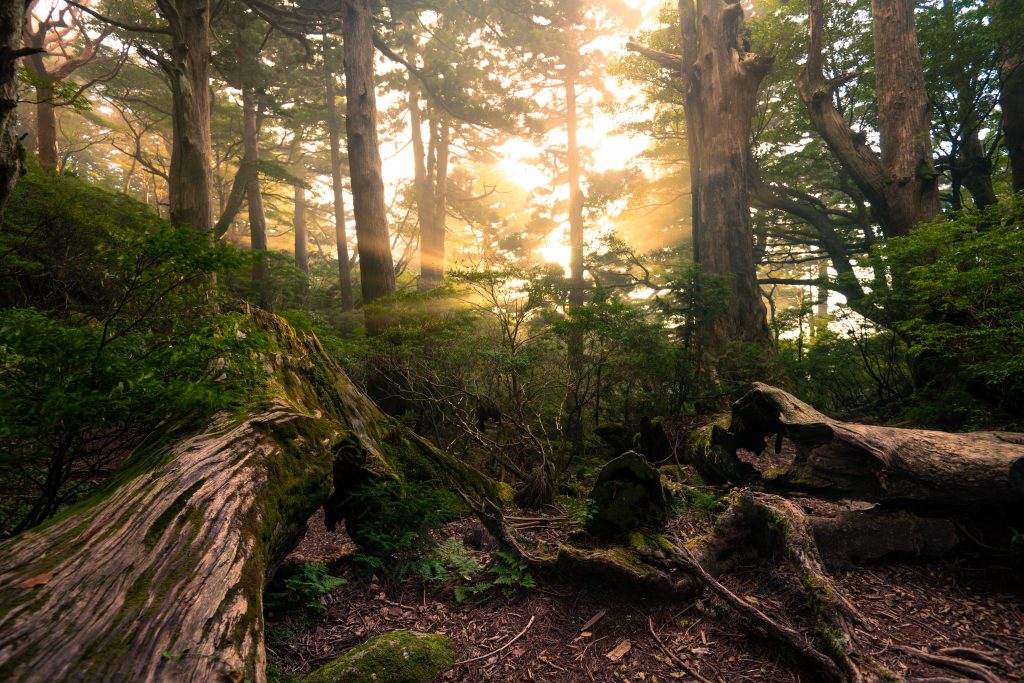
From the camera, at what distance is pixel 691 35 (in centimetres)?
1167

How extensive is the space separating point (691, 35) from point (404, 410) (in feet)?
37.3

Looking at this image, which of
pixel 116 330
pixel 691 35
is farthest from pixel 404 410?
pixel 691 35

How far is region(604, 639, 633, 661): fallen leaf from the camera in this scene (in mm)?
2621

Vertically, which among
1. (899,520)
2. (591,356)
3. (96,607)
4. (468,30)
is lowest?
(899,520)

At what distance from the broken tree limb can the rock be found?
49.0 inches

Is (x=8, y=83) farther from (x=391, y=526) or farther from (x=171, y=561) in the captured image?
(x=391, y=526)

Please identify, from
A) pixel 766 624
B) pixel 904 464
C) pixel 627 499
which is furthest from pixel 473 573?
pixel 904 464

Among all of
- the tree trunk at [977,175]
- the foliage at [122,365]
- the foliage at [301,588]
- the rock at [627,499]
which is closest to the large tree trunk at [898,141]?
the tree trunk at [977,175]

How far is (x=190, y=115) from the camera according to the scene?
24.7 ft

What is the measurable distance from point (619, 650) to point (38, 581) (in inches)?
104

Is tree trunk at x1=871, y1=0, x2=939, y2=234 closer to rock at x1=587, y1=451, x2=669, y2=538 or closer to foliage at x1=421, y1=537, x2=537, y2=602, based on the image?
rock at x1=587, y1=451, x2=669, y2=538

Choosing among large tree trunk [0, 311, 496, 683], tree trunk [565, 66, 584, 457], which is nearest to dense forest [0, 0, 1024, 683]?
large tree trunk [0, 311, 496, 683]

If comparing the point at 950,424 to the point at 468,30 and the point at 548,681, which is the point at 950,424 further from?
the point at 468,30

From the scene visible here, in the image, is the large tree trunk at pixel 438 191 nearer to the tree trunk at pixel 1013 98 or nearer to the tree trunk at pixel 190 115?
the tree trunk at pixel 190 115
